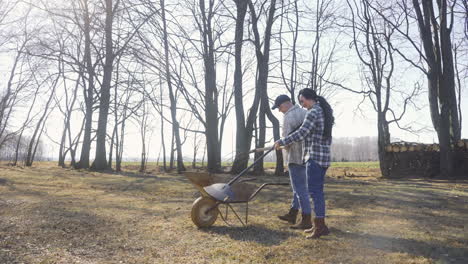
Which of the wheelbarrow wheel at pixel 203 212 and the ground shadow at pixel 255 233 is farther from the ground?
the wheelbarrow wheel at pixel 203 212

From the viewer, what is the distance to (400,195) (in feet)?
26.5

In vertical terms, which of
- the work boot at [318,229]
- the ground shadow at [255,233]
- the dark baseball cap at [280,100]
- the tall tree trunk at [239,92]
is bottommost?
the ground shadow at [255,233]

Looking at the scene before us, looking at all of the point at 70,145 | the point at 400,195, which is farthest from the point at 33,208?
the point at 70,145

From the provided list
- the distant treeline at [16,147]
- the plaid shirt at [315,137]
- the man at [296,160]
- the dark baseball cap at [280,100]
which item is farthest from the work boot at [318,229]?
the distant treeline at [16,147]

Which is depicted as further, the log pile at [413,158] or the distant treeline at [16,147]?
the distant treeline at [16,147]

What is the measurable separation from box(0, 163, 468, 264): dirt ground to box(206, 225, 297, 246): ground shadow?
1 centimetres

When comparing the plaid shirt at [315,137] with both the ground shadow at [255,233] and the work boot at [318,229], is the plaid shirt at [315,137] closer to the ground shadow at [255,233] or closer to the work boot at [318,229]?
the work boot at [318,229]

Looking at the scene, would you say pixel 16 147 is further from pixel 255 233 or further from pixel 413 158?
pixel 255 233

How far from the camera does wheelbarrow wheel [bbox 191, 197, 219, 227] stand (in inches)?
189

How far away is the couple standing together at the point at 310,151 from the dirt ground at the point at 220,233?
1.11 feet

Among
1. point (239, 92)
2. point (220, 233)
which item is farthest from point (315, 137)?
point (239, 92)

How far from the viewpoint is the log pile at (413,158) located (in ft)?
49.6

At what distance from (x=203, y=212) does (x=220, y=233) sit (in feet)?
1.26

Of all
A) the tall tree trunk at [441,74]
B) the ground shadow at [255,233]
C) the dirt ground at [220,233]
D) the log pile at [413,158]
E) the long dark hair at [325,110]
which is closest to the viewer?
the dirt ground at [220,233]
